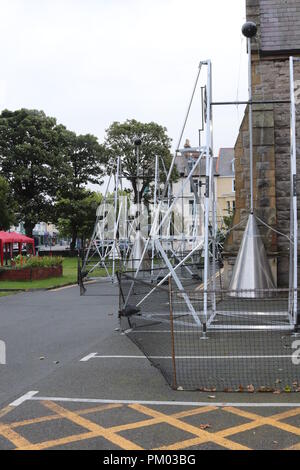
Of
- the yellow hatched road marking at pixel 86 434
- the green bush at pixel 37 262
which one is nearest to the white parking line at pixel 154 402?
the yellow hatched road marking at pixel 86 434

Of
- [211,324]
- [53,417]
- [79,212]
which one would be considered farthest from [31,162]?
[53,417]

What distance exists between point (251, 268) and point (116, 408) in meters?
7.76

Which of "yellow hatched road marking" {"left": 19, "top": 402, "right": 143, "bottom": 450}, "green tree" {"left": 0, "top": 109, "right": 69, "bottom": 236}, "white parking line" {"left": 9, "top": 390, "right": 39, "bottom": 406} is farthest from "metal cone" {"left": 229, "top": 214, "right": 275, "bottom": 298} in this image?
"green tree" {"left": 0, "top": 109, "right": 69, "bottom": 236}

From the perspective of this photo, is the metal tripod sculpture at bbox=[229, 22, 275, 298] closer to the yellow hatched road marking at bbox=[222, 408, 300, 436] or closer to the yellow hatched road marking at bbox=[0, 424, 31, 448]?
the yellow hatched road marking at bbox=[222, 408, 300, 436]

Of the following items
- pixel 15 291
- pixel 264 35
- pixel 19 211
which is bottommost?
pixel 15 291

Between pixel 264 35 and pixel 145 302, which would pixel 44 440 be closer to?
pixel 145 302

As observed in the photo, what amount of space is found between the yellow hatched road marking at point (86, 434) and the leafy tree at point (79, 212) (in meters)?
46.7

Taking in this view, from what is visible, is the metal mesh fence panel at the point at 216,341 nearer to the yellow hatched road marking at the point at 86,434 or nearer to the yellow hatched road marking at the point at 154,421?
the yellow hatched road marking at the point at 154,421

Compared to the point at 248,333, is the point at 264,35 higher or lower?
higher

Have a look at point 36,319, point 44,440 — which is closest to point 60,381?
point 44,440

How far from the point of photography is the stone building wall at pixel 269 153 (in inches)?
600

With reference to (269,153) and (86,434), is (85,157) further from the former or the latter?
(86,434)

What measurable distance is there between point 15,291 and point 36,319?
8372 mm
